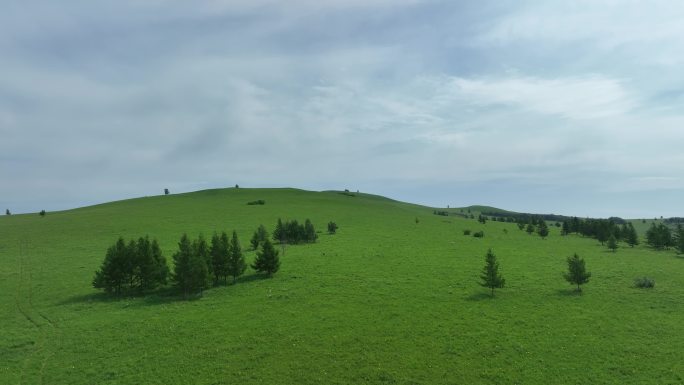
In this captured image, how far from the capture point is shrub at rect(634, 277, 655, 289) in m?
56.2

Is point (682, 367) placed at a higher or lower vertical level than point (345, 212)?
lower

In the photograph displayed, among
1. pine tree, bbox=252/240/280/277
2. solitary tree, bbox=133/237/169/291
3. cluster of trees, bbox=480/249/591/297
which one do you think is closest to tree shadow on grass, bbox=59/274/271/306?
solitary tree, bbox=133/237/169/291

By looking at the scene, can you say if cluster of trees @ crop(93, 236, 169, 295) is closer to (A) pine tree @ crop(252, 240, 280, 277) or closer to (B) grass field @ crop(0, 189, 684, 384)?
(B) grass field @ crop(0, 189, 684, 384)

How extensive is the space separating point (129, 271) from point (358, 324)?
38530 millimetres

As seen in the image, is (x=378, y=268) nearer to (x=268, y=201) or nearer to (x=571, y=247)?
(x=571, y=247)

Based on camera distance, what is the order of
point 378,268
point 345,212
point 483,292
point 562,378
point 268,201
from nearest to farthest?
→ point 562,378 < point 483,292 < point 378,268 < point 345,212 < point 268,201

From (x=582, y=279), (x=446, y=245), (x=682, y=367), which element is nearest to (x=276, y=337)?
(x=682, y=367)

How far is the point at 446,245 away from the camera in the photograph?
90062mm

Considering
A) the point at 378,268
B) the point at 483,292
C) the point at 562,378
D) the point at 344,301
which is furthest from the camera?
the point at 378,268

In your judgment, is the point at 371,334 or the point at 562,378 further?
the point at 371,334

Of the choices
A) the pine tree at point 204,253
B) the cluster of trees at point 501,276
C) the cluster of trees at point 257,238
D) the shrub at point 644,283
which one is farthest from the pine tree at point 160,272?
the shrub at point 644,283

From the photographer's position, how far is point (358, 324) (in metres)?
44.3

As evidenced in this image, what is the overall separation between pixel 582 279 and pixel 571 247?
44.1 m

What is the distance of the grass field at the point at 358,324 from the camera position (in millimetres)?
35438
